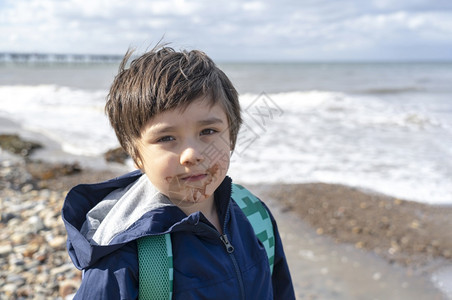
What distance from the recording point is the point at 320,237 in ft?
15.7

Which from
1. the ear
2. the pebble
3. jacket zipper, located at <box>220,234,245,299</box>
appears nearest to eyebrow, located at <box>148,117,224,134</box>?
the ear

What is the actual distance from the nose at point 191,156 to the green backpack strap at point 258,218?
0.41m

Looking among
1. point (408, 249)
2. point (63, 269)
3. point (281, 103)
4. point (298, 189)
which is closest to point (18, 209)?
point (63, 269)

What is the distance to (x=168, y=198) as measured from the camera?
5.02 feet

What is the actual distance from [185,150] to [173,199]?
0.72 feet

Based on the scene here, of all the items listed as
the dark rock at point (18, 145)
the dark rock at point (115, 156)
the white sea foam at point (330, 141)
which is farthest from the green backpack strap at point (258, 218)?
the dark rock at point (18, 145)

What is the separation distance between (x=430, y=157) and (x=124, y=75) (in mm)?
7474

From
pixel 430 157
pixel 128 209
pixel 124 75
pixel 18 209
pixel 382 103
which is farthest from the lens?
pixel 382 103

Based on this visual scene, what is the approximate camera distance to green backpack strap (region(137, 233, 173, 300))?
51.8 inches

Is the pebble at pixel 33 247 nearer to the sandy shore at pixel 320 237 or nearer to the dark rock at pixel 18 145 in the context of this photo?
the sandy shore at pixel 320 237

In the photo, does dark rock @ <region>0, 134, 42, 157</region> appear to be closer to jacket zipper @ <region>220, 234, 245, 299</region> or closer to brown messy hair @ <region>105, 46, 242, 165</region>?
brown messy hair @ <region>105, 46, 242, 165</region>

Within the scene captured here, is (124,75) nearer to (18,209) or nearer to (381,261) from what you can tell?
(381,261)

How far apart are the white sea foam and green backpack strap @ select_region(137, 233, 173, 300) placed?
172cm

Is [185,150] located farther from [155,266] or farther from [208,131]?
[155,266]
